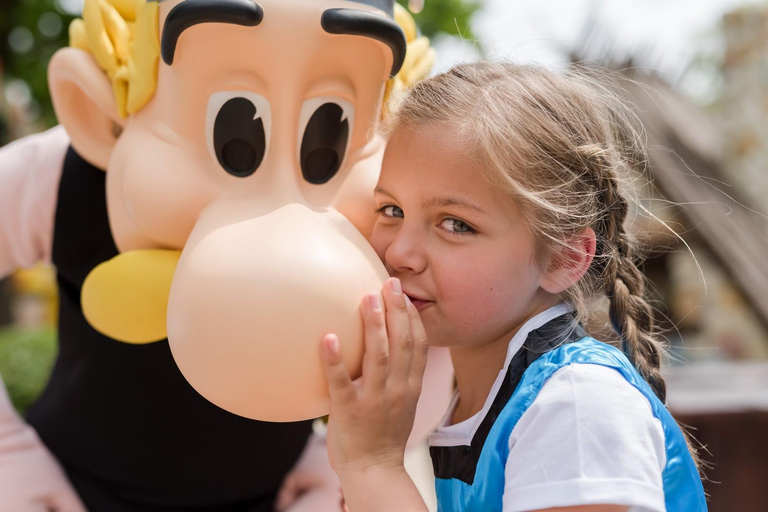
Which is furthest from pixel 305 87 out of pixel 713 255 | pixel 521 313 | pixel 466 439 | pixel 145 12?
pixel 713 255

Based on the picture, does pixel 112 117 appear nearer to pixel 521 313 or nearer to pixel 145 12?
pixel 145 12

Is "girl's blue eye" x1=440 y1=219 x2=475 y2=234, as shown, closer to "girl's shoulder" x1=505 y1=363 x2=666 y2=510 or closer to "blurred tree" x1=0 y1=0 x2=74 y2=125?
"girl's shoulder" x1=505 y1=363 x2=666 y2=510

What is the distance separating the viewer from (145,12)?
150cm

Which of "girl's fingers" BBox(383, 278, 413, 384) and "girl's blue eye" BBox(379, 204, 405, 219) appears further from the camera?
"girl's blue eye" BBox(379, 204, 405, 219)

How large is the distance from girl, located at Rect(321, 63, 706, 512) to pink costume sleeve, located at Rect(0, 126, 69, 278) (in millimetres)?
844

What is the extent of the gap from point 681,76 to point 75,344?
5654 mm

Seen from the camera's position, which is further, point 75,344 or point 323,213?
point 75,344

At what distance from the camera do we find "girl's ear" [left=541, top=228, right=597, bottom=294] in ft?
4.49

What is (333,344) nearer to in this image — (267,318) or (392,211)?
(267,318)

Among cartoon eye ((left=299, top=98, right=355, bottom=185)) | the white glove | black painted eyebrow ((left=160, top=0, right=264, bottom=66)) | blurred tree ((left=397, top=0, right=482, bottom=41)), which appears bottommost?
the white glove

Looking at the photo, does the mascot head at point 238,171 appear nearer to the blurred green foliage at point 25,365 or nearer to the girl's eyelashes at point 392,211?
the girl's eyelashes at point 392,211

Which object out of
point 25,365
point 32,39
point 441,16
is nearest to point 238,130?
point 25,365

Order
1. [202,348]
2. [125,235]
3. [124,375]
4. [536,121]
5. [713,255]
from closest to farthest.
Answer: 1. [202,348]
2. [536,121]
3. [125,235]
4. [124,375]
5. [713,255]

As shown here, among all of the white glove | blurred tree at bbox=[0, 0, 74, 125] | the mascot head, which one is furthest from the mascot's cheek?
blurred tree at bbox=[0, 0, 74, 125]
